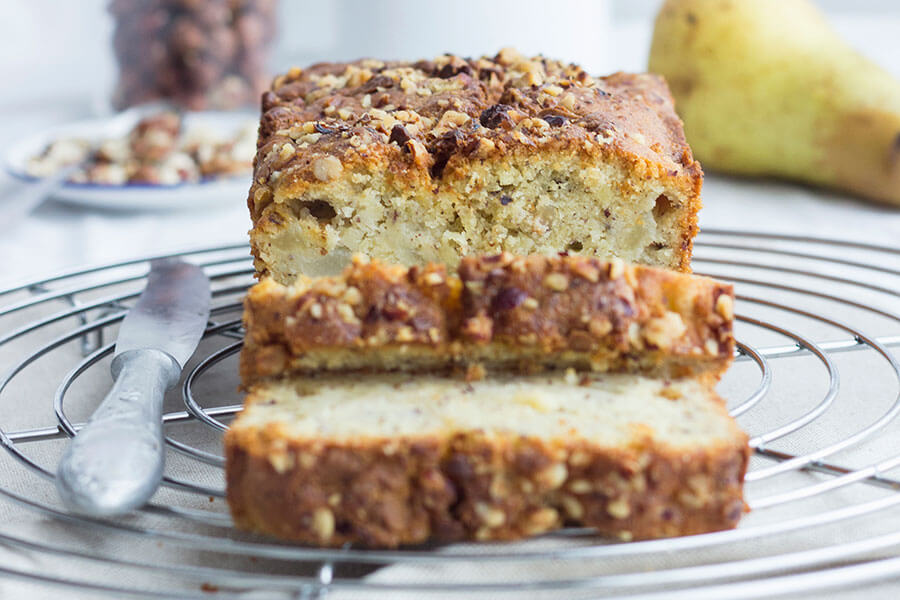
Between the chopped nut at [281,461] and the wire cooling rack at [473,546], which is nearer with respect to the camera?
the wire cooling rack at [473,546]

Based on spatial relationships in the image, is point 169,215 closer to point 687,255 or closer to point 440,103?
point 440,103

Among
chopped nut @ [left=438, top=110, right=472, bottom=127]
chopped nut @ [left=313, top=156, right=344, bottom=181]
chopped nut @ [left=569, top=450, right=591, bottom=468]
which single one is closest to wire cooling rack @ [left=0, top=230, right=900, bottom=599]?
chopped nut @ [left=569, top=450, right=591, bottom=468]

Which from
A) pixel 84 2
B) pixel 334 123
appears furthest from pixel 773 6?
pixel 84 2

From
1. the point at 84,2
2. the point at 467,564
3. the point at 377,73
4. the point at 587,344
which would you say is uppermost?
the point at 84,2

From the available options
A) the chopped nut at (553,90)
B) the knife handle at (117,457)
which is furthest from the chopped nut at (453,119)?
the knife handle at (117,457)

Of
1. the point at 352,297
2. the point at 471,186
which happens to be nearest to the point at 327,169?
the point at 471,186

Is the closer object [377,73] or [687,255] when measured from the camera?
[687,255]

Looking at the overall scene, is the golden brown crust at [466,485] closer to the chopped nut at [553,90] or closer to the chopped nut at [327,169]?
the chopped nut at [327,169]
